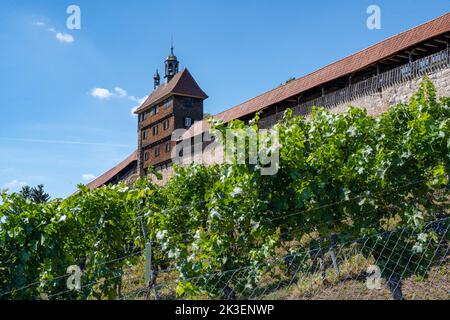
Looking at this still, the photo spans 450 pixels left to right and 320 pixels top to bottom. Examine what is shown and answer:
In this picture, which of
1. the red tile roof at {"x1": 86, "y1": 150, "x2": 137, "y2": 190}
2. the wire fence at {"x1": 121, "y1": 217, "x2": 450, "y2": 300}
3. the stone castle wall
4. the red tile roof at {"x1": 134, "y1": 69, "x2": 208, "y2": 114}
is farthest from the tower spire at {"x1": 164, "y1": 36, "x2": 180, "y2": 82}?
the wire fence at {"x1": 121, "y1": 217, "x2": 450, "y2": 300}

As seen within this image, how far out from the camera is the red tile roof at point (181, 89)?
33938 mm

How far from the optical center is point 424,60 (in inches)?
662

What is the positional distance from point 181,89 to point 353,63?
53.7 ft

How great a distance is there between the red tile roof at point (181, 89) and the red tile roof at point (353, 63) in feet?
29.0

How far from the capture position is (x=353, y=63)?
19.7 meters

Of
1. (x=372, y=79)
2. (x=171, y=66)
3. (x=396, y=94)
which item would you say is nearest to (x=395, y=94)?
(x=396, y=94)

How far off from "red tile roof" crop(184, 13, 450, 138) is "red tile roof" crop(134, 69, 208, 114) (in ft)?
29.0

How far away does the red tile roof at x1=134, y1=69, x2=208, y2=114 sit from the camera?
33938mm

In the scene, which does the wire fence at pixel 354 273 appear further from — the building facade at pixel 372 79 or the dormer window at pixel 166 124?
the dormer window at pixel 166 124

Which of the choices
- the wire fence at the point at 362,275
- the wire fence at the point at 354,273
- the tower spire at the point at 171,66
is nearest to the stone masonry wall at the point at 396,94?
the wire fence at the point at 362,275

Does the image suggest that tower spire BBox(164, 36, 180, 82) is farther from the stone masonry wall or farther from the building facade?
the stone masonry wall

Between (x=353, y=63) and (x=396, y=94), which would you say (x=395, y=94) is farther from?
(x=353, y=63)

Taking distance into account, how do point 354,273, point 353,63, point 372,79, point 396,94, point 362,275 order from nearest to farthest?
point 362,275 < point 354,273 < point 396,94 < point 372,79 < point 353,63
